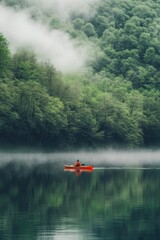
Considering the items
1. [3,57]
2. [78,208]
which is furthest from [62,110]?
[78,208]

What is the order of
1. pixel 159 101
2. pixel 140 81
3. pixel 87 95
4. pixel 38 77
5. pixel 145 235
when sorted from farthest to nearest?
pixel 140 81
pixel 159 101
pixel 87 95
pixel 38 77
pixel 145 235

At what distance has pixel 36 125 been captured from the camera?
362ft

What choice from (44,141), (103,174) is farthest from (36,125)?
(103,174)

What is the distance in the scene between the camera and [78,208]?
1462 inches

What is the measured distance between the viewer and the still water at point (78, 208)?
3008 cm

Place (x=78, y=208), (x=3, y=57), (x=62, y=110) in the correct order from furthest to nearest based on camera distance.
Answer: (x=62, y=110) < (x=3, y=57) < (x=78, y=208)

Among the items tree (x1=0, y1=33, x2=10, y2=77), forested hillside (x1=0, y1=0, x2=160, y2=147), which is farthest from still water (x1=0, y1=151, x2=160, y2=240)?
tree (x1=0, y1=33, x2=10, y2=77)

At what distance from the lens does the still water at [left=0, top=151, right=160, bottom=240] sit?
30078 mm

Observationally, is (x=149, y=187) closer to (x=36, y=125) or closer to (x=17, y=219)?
(x=17, y=219)

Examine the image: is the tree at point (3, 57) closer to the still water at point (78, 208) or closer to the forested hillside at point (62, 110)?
the forested hillside at point (62, 110)

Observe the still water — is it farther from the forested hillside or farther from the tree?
the tree

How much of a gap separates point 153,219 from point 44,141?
80.4m

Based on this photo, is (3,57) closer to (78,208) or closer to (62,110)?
(62,110)

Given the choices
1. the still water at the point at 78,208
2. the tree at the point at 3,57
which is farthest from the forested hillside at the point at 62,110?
the still water at the point at 78,208
